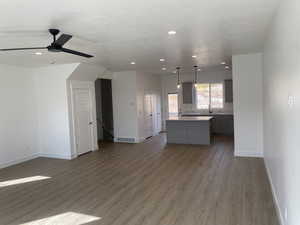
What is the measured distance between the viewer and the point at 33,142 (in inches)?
265

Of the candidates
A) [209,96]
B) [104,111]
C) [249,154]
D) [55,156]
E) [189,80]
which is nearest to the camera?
[249,154]

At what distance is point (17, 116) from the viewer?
245 inches

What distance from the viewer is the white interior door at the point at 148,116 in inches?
362

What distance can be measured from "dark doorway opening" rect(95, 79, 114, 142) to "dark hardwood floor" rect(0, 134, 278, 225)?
9.69 ft

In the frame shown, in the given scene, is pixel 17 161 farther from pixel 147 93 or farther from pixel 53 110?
pixel 147 93

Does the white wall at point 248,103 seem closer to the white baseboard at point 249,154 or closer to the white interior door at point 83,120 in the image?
the white baseboard at point 249,154

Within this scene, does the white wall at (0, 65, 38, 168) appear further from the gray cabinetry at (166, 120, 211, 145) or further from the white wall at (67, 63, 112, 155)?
the gray cabinetry at (166, 120, 211, 145)

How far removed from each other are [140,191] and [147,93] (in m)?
5.66

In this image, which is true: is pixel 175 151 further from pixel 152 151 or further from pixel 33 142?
pixel 33 142

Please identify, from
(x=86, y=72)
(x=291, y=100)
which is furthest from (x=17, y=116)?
(x=291, y=100)

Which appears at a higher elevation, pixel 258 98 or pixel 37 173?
pixel 258 98

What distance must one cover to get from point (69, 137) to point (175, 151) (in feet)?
10.4

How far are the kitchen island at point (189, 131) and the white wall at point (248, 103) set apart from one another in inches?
70.1

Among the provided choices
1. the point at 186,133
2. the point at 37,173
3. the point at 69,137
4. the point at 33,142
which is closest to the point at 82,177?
the point at 37,173
